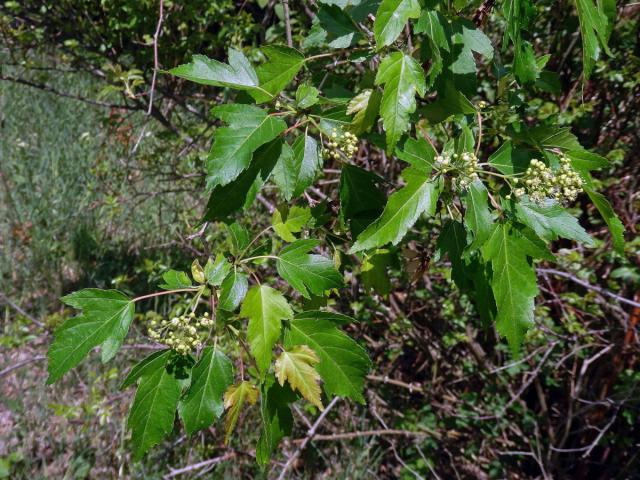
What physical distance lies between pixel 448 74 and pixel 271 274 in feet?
5.86

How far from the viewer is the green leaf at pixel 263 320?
3.09ft

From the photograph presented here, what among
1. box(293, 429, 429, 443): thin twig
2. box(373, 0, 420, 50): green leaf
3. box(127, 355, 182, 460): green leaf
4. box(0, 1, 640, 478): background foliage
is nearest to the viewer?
box(373, 0, 420, 50): green leaf

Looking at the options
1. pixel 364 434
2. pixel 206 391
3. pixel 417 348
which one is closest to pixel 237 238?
pixel 206 391

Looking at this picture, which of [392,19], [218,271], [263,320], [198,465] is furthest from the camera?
[198,465]

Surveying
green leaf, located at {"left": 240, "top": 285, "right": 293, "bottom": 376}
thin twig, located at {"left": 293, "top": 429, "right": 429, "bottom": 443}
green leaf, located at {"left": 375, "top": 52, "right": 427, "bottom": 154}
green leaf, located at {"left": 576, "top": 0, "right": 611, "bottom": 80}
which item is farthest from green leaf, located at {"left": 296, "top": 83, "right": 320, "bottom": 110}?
thin twig, located at {"left": 293, "top": 429, "right": 429, "bottom": 443}

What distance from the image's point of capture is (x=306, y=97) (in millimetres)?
1020

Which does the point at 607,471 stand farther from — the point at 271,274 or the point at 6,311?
the point at 6,311

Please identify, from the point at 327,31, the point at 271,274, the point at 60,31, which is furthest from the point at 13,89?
the point at 327,31

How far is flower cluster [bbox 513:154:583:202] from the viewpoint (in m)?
0.90

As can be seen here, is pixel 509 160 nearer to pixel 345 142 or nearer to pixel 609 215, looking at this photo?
pixel 609 215

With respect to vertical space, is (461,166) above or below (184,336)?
above

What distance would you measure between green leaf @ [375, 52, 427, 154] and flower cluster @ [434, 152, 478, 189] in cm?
10

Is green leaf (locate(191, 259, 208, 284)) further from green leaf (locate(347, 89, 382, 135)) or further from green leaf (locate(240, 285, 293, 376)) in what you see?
green leaf (locate(347, 89, 382, 135))

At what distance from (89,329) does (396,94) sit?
0.70 metres
